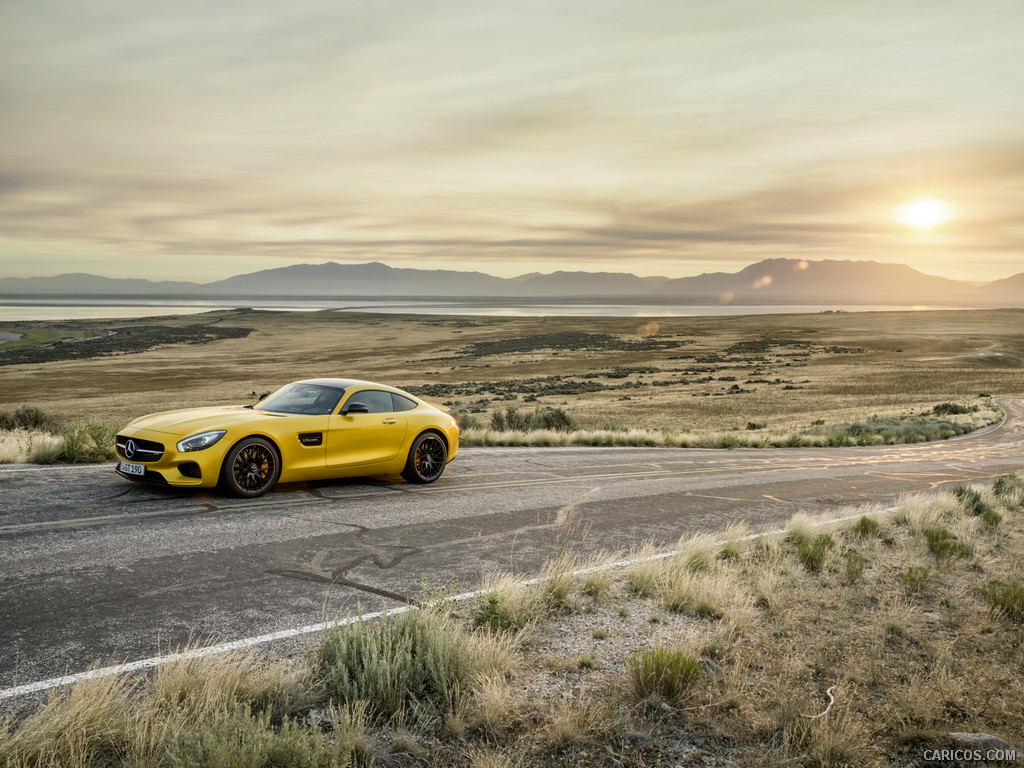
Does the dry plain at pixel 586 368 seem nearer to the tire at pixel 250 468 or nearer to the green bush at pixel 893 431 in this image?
the green bush at pixel 893 431

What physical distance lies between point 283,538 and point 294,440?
2.28 meters

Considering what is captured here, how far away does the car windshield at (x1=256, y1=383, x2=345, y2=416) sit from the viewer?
10.2 m

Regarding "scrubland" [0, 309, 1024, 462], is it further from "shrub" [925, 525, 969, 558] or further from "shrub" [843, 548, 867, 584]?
"shrub" [843, 548, 867, 584]

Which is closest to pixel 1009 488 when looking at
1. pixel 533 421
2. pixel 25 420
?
pixel 533 421

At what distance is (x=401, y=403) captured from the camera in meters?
11.2

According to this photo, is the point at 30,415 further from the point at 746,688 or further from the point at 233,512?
the point at 746,688

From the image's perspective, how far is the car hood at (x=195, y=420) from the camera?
903cm

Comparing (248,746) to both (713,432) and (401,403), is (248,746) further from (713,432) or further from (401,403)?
(713,432)

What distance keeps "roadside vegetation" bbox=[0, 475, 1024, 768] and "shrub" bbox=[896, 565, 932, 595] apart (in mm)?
132

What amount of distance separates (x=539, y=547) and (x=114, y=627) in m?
4.43

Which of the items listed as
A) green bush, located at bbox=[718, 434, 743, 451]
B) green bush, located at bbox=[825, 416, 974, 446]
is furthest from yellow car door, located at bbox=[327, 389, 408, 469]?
green bush, located at bbox=[825, 416, 974, 446]

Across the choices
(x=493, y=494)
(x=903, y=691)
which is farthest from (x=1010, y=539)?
(x=493, y=494)

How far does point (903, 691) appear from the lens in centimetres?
491

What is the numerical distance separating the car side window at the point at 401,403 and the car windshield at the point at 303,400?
2.89ft
